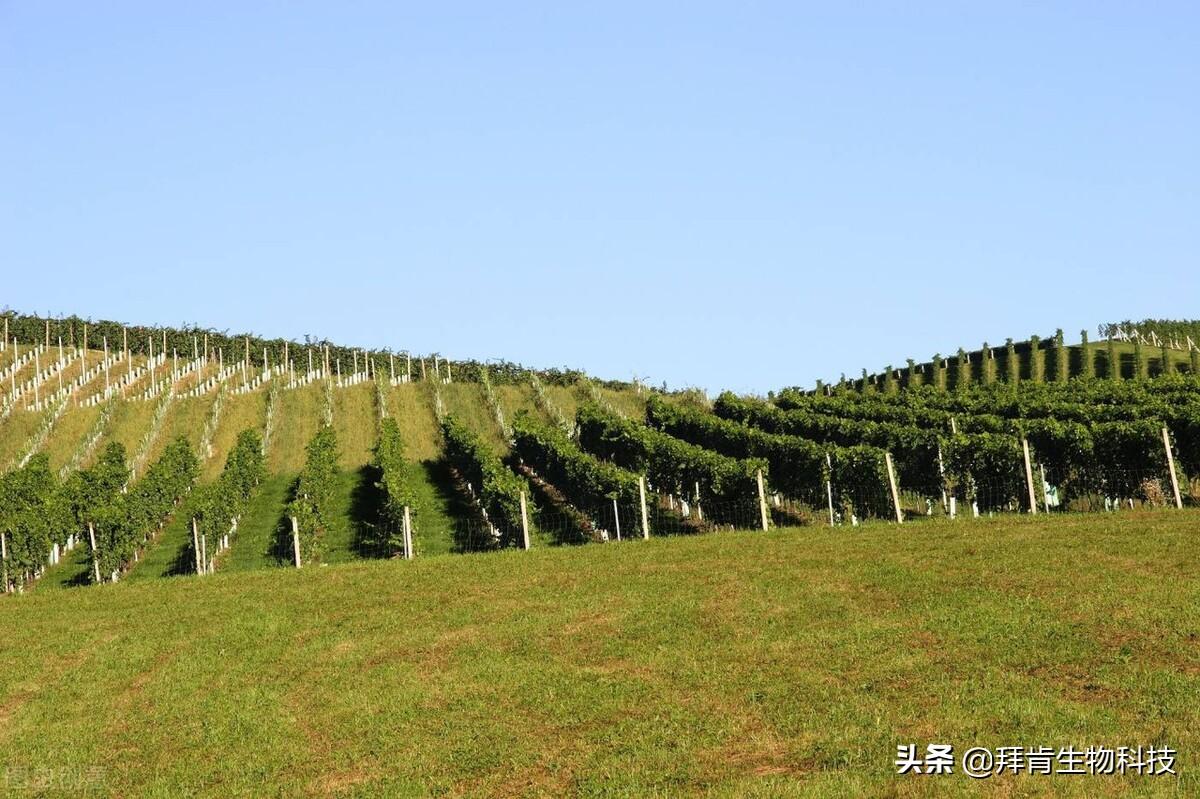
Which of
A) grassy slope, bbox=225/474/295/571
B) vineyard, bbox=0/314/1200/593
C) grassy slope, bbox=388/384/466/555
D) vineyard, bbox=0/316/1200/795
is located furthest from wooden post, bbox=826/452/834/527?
grassy slope, bbox=225/474/295/571

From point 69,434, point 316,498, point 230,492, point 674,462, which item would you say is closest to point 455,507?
point 316,498

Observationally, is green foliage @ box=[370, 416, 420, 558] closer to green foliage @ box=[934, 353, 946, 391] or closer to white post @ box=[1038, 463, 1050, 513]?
white post @ box=[1038, 463, 1050, 513]

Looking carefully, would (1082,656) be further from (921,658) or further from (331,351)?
(331,351)

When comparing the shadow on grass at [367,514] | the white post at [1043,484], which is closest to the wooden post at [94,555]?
the shadow on grass at [367,514]

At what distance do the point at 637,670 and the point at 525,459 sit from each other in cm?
5033

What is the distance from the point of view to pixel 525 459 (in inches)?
2908

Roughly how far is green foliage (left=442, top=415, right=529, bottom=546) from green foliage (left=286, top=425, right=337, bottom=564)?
21.9ft

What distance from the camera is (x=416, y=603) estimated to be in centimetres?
3170

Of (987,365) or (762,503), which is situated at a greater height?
(987,365)

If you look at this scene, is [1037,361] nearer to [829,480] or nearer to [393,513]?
[829,480]

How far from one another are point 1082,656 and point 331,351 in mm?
121924

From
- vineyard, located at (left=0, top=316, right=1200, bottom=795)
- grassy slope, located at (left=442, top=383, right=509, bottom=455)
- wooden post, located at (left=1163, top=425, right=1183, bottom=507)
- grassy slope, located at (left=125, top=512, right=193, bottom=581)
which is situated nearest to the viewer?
vineyard, located at (left=0, top=316, right=1200, bottom=795)

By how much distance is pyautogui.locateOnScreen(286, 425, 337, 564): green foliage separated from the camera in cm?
4906

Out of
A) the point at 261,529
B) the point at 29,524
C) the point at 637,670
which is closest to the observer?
the point at 637,670
